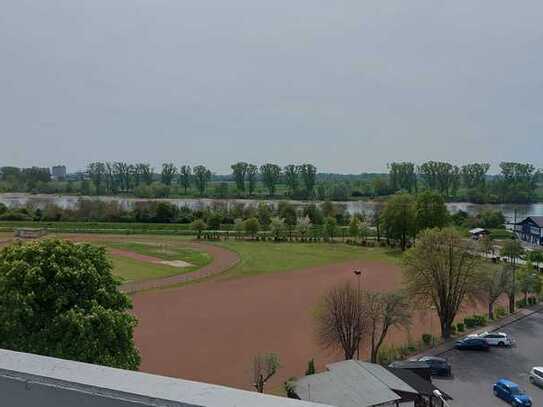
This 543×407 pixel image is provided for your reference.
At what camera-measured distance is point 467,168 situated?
8794 centimetres

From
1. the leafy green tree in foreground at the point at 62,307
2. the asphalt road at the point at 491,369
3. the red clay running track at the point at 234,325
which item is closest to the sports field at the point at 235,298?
the red clay running track at the point at 234,325

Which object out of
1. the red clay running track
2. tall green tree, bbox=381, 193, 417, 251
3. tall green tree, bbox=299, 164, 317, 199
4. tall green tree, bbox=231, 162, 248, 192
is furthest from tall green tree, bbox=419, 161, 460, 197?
the red clay running track

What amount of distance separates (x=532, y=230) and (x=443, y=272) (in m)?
30.8

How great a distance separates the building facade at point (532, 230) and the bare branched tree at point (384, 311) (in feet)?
107

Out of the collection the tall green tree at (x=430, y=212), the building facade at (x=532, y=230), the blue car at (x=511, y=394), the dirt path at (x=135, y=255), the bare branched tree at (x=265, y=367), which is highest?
the tall green tree at (x=430, y=212)

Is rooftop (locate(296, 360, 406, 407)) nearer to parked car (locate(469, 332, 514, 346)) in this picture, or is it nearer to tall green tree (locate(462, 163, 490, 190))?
parked car (locate(469, 332, 514, 346))

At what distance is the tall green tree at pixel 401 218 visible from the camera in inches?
1640

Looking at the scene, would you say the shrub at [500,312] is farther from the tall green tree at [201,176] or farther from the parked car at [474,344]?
the tall green tree at [201,176]

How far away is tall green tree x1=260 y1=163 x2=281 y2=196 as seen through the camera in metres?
92.6

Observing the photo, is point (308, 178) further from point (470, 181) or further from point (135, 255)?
point (135, 255)

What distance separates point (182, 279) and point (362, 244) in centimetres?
1967

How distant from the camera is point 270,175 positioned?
305 feet

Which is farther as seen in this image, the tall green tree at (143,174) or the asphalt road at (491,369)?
the tall green tree at (143,174)

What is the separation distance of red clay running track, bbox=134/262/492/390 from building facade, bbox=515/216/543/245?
68.7 feet
